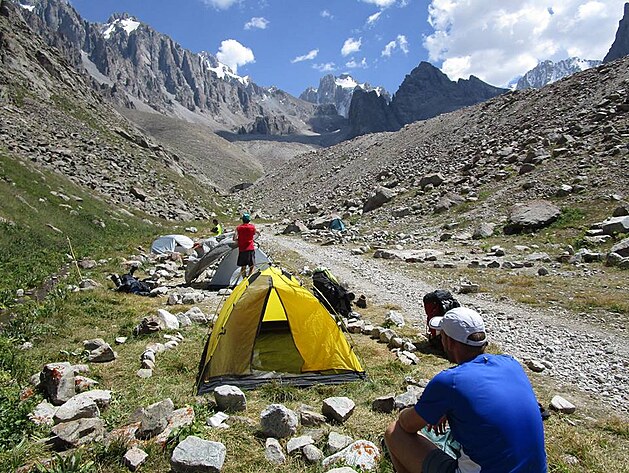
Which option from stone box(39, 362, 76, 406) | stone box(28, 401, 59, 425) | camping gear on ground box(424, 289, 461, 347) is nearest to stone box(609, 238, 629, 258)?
camping gear on ground box(424, 289, 461, 347)

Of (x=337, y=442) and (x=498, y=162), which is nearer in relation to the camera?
(x=337, y=442)

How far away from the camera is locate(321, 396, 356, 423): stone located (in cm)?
574

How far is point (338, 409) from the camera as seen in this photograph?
227 inches

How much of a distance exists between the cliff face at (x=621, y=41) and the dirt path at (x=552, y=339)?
17383 centimetres

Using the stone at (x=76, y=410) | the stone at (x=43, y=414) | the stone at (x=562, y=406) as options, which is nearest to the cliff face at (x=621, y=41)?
the stone at (x=562, y=406)

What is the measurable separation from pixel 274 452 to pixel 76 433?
7.70 feet

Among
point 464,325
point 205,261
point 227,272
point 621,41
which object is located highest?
point 621,41

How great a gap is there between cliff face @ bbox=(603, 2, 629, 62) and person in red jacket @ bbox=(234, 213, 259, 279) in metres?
176

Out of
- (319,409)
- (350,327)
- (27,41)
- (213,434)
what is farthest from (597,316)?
(27,41)

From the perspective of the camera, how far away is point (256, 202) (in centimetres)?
6838

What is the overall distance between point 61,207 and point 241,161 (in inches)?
4916

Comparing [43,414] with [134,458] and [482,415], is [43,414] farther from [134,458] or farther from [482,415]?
[482,415]

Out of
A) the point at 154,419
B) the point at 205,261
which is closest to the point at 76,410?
the point at 154,419

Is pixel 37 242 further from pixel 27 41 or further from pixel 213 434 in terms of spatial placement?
pixel 27 41
